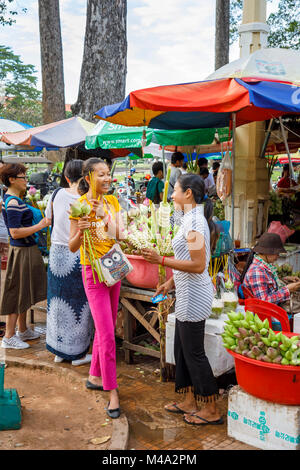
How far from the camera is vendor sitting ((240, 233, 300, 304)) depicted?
3.89 meters

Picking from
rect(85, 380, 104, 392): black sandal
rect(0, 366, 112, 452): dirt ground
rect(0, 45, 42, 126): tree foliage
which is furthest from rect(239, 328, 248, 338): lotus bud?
rect(0, 45, 42, 126): tree foliage

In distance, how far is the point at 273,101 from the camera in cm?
371

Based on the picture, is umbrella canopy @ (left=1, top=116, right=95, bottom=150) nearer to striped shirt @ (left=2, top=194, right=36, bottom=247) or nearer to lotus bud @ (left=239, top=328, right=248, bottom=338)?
striped shirt @ (left=2, top=194, right=36, bottom=247)

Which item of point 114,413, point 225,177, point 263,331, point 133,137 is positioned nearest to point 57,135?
point 133,137

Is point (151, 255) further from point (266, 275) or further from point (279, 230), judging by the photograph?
point (279, 230)

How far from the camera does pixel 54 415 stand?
347 centimetres

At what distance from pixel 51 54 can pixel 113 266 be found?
1094 cm

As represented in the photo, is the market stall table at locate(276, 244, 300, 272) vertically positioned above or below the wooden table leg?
above

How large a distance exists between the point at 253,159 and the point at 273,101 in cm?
279

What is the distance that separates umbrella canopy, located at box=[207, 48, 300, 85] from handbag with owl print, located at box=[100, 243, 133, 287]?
209 cm

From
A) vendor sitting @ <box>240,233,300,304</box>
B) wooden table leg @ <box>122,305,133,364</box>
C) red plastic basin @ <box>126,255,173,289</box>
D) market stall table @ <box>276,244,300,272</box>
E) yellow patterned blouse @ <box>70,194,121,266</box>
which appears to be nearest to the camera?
yellow patterned blouse @ <box>70,194,121,266</box>
